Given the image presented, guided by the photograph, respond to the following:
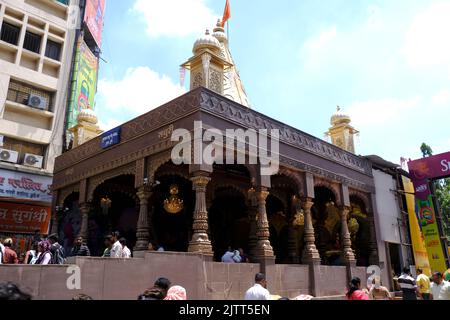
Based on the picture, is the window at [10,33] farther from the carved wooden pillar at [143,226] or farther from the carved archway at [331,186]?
the carved archway at [331,186]

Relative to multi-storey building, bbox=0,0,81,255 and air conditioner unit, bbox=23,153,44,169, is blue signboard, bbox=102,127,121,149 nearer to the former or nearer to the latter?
multi-storey building, bbox=0,0,81,255

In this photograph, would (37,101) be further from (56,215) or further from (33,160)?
(56,215)

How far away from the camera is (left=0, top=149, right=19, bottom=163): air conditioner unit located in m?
17.4

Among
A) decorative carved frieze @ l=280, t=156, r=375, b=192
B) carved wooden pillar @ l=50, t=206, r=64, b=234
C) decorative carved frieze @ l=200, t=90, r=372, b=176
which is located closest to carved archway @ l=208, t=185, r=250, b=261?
decorative carved frieze @ l=280, t=156, r=375, b=192

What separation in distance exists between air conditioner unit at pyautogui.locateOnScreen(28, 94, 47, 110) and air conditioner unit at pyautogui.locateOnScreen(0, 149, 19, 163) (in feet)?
8.69

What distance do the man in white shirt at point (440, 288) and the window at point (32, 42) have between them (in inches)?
808

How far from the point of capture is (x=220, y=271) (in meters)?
9.01

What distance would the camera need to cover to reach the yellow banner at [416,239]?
16.5 m

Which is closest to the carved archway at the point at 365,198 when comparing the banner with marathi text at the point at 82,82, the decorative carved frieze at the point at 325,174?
the decorative carved frieze at the point at 325,174

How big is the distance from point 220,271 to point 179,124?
13.1ft

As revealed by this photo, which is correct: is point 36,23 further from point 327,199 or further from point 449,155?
point 449,155

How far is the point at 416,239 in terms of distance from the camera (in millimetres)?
16609

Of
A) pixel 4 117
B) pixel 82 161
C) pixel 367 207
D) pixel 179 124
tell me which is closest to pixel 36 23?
pixel 4 117
